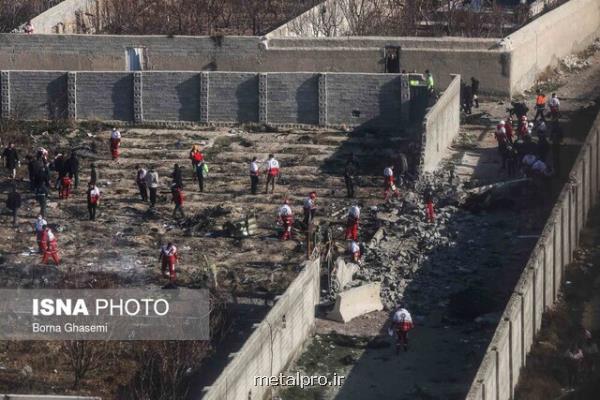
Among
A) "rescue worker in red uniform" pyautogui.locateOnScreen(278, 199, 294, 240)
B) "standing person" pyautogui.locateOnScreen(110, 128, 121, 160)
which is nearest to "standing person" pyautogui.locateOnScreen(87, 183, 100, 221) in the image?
"rescue worker in red uniform" pyautogui.locateOnScreen(278, 199, 294, 240)

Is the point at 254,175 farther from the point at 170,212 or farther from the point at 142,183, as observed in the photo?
the point at 142,183

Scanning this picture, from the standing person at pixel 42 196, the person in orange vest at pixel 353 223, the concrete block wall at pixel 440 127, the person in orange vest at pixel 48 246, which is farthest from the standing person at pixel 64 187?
the concrete block wall at pixel 440 127

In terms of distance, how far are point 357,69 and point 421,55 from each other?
5.13 feet

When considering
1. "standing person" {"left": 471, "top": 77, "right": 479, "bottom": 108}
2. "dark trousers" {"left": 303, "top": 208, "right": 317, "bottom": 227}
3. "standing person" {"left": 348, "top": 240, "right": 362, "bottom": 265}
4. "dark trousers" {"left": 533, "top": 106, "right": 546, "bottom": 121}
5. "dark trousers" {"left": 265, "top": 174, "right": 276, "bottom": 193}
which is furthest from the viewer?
"standing person" {"left": 471, "top": 77, "right": 479, "bottom": 108}

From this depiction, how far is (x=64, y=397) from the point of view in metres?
31.2

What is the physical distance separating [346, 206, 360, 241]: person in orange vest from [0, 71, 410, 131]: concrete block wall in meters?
8.99

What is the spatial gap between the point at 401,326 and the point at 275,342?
8.46 feet

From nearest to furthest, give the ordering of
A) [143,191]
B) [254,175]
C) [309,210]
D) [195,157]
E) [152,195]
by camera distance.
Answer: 1. [309,210]
2. [152,195]
3. [143,191]
4. [254,175]
5. [195,157]

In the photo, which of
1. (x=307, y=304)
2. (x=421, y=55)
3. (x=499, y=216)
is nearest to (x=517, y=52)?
(x=421, y=55)

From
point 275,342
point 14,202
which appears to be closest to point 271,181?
point 14,202

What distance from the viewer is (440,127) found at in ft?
153

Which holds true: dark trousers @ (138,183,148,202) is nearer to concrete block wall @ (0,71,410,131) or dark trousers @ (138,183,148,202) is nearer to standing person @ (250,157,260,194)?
standing person @ (250,157,260,194)

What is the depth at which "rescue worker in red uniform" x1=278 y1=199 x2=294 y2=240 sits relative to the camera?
4116 cm

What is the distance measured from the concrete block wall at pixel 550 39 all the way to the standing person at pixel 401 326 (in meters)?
16.9
